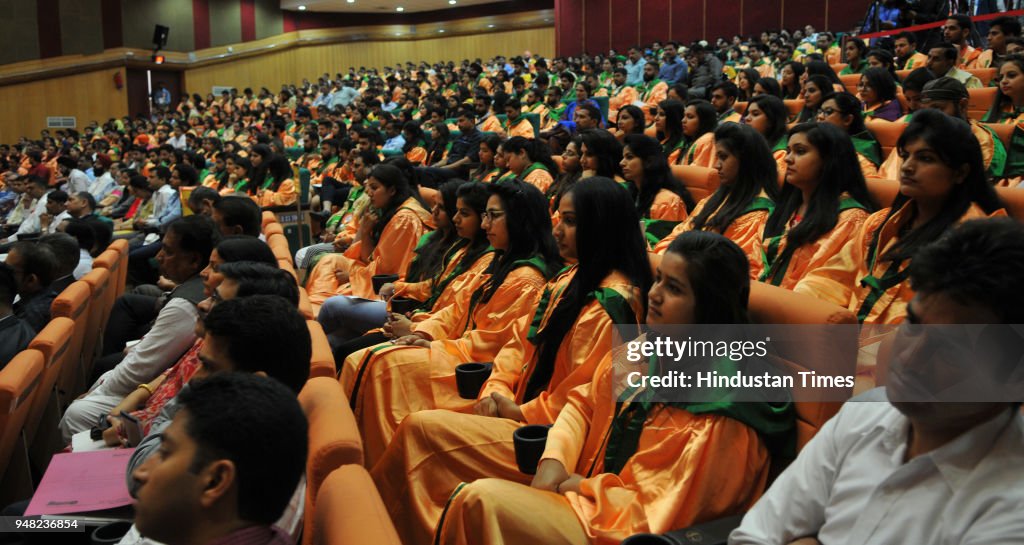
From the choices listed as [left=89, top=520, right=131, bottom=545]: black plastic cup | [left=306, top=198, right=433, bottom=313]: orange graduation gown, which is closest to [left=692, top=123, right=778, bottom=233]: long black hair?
[left=306, top=198, right=433, bottom=313]: orange graduation gown

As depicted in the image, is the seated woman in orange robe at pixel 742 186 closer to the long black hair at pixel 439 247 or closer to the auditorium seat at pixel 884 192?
the auditorium seat at pixel 884 192

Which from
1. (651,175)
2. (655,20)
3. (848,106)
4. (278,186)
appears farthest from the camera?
(655,20)

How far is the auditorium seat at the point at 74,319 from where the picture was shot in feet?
9.39

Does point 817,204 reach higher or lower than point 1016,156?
lower

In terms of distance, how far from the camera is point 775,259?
107 inches

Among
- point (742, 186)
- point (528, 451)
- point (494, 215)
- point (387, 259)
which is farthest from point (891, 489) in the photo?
point (387, 259)

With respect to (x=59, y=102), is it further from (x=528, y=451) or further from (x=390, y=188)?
(x=528, y=451)

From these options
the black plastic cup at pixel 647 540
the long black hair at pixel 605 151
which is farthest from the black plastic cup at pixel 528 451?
the long black hair at pixel 605 151

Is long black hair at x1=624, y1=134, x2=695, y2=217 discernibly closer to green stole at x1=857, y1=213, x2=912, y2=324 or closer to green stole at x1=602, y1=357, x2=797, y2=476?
green stole at x1=857, y1=213, x2=912, y2=324

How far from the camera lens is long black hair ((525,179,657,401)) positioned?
7.01ft

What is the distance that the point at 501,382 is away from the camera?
2.31 meters

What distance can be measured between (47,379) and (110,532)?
1215mm

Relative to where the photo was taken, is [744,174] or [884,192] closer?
[884,192]

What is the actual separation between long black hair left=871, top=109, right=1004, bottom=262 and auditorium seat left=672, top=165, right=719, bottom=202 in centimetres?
158
